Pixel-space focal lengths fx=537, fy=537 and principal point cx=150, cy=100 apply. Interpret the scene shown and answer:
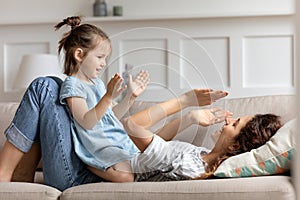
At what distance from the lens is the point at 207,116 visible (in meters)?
2.10

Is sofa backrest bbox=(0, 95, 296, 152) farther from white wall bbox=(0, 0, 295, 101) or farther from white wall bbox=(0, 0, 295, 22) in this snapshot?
white wall bbox=(0, 0, 295, 22)

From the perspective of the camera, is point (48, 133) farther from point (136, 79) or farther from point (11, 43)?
point (11, 43)

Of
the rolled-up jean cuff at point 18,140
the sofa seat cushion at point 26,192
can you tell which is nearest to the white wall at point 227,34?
the rolled-up jean cuff at point 18,140

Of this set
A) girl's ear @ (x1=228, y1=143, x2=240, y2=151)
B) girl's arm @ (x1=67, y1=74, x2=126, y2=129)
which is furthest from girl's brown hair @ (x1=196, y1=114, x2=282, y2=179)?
girl's arm @ (x1=67, y1=74, x2=126, y2=129)

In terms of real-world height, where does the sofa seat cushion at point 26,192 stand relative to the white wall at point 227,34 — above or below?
below

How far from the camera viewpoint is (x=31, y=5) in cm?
365

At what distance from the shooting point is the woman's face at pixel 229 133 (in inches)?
78.3

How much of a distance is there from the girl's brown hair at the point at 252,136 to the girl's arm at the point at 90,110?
432 mm

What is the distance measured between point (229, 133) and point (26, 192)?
760mm

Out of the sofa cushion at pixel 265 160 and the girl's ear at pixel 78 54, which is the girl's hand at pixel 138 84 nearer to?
the girl's ear at pixel 78 54

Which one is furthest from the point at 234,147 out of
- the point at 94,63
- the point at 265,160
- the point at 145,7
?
the point at 145,7

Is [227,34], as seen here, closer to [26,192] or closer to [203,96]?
[203,96]

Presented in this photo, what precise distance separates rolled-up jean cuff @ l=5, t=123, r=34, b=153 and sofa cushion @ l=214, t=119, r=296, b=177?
68 centimetres

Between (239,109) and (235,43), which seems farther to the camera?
(235,43)
